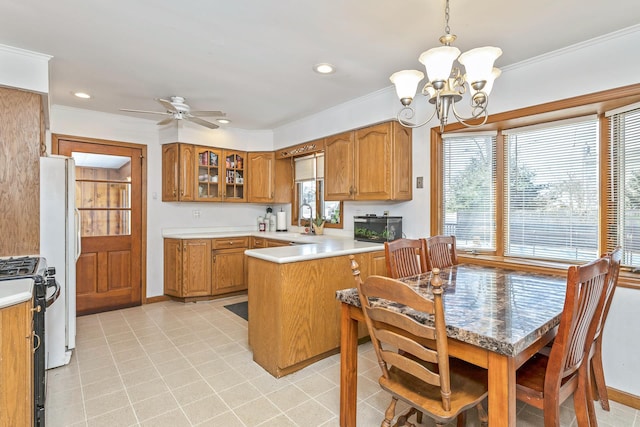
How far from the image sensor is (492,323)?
50.1 inches

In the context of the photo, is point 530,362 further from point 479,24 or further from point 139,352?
point 139,352

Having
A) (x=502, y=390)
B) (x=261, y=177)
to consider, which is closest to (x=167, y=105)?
(x=261, y=177)

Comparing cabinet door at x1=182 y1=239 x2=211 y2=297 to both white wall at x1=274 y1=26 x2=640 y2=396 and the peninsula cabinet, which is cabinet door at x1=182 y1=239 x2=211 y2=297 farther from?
white wall at x1=274 y1=26 x2=640 y2=396

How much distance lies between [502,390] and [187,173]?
4156 millimetres

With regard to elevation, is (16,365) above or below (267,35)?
below

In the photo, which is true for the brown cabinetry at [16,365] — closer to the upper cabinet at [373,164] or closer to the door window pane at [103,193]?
the upper cabinet at [373,164]

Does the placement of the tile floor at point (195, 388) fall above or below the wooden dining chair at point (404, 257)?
below

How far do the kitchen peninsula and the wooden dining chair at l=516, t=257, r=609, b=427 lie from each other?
1.43 metres

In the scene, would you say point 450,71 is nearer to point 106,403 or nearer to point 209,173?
point 106,403

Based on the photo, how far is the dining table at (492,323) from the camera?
1.13m

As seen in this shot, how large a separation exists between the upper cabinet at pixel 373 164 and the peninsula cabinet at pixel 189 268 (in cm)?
190

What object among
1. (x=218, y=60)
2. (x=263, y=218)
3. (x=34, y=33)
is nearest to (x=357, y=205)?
(x=263, y=218)

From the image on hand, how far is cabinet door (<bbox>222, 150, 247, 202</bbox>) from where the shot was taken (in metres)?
4.69

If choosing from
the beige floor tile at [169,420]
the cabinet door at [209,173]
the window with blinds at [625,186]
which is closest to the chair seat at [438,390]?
the beige floor tile at [169,420]
